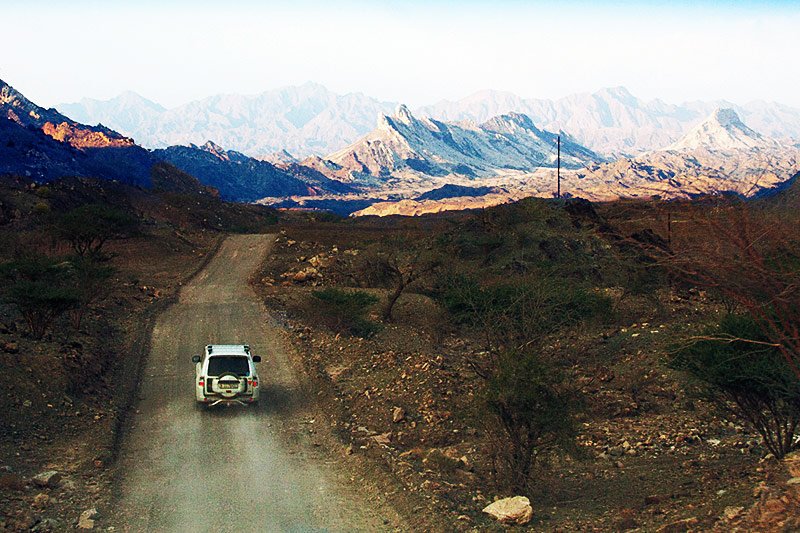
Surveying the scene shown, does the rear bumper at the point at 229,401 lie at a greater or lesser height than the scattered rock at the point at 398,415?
greater

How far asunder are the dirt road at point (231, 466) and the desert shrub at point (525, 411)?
249cm

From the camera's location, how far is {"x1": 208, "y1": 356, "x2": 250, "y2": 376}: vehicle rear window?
19.2m

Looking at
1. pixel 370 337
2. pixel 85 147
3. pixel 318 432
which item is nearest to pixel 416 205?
pixel 85 147

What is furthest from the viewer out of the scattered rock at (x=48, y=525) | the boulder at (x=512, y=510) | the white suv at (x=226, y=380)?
the white suv at (x=226, y=380)

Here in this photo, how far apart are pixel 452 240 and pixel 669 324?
21.1m

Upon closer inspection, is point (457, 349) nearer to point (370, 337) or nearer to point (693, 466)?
point (370, 337)

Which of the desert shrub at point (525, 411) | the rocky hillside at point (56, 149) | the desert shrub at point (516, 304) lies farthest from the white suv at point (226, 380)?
the rocky hillside at point (56, 149)

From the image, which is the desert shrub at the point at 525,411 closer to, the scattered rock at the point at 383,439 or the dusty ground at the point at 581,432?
the dusty ground at the point at 581,432

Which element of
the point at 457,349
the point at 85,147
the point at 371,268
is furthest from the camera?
the point at 85,147

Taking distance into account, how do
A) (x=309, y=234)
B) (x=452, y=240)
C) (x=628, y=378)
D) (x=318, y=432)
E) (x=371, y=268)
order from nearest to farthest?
1. (x=318, y=432)
2. (x=628, y=378)
3. (x=371, y=268)
4. (x=452, y=240)
5. (x=309, y=234)

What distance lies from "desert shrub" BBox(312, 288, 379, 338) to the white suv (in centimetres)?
855

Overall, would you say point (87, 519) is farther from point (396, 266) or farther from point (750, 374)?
point (396, 266)

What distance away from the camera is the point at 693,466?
1466cm

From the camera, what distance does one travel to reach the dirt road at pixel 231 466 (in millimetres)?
12102
